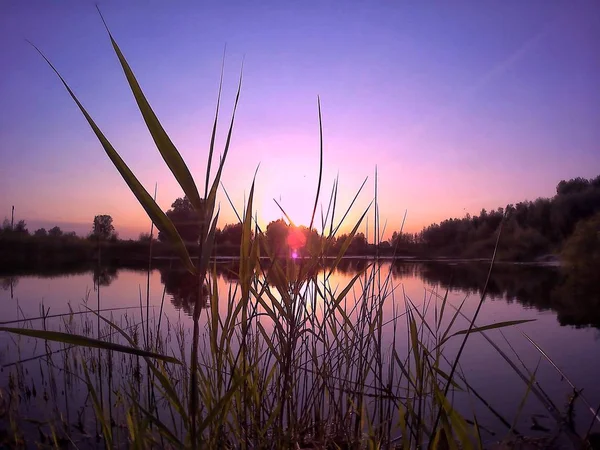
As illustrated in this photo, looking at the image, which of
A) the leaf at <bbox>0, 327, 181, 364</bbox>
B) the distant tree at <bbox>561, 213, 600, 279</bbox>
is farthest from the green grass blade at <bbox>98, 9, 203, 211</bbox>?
the distant tree at <bbox>561, 213, 600, 279</bbox>

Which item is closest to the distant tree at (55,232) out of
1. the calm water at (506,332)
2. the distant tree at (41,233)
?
the distant tree at (41,233)

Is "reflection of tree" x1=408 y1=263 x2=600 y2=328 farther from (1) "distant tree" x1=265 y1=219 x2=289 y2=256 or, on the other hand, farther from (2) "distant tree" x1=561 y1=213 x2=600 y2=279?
(1) "distant tree" x1=265 y1=219 x2=289 y2=256

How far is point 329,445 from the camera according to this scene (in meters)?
1.89

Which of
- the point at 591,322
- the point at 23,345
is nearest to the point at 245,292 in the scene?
the point at 23,345

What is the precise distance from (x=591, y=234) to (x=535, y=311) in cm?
953

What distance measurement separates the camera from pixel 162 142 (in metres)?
0.57

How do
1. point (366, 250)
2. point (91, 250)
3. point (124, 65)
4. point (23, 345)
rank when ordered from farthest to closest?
point (91, 250) < point (23, 345) < point (366, 250) < point (124, 65)

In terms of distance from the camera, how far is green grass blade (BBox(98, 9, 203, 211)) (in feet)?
1.80

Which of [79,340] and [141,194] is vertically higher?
[141,194]

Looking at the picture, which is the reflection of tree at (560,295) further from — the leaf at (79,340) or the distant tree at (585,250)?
the leaf at (79,340)

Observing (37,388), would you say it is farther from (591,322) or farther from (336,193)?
(591,322)

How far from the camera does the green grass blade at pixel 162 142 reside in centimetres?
55

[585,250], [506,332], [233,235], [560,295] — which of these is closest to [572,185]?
[585,250]

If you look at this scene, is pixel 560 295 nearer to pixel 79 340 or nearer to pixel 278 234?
pixel 278 234
